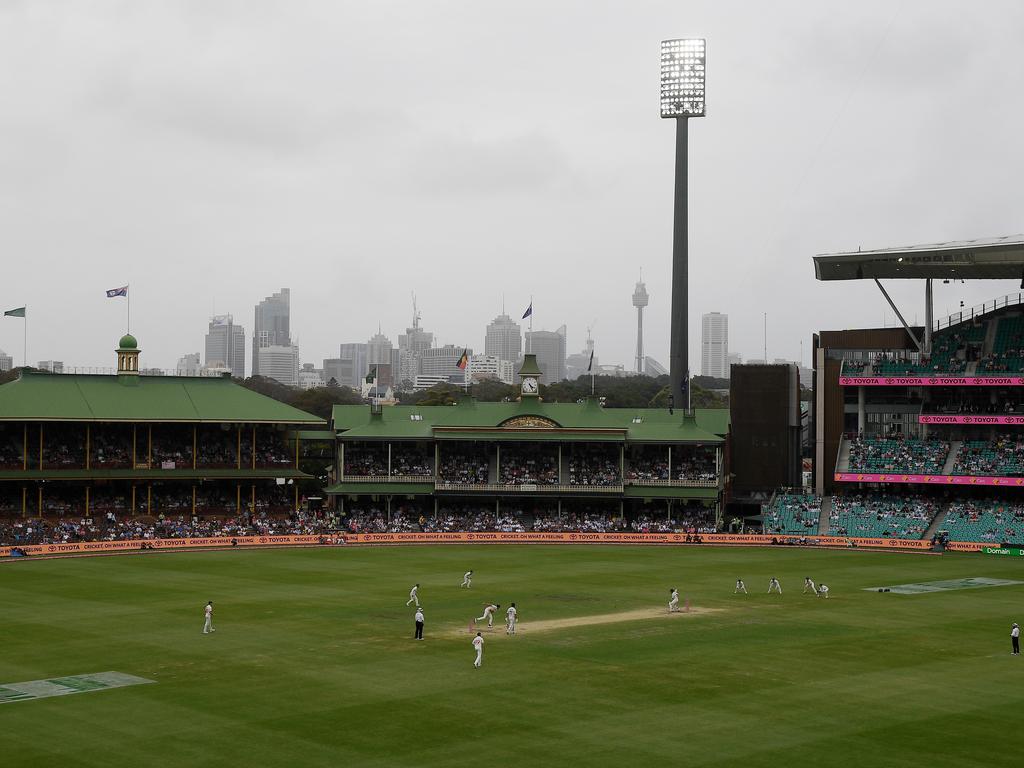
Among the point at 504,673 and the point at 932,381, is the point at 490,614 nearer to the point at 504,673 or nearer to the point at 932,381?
the point at 504,673

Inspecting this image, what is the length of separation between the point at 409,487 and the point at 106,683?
52846mm

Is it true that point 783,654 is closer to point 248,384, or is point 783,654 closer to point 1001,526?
point 1001,526

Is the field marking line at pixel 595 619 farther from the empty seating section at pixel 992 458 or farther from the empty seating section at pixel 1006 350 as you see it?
the empty seating section at pixel 1006 350

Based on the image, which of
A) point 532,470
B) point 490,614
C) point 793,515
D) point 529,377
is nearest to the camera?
point 490,614

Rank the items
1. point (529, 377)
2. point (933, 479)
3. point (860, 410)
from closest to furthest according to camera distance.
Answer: point (933, 479) < point (860, 410) < point (529, 377)

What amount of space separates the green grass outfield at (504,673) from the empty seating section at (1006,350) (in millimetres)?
31969

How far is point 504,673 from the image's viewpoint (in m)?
33.1

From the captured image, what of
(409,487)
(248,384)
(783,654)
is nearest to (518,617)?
(783,654)

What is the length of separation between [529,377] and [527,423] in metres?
5.36

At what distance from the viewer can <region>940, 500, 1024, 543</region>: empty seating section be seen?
73.0m

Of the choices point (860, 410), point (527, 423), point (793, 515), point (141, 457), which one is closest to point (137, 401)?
point (141, 457)

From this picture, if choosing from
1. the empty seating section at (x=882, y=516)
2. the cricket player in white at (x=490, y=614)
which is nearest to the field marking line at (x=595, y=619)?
the cricket player in white at (x=490, y=614)

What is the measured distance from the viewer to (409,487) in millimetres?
84188

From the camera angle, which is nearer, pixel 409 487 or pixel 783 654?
pixel 783 654
